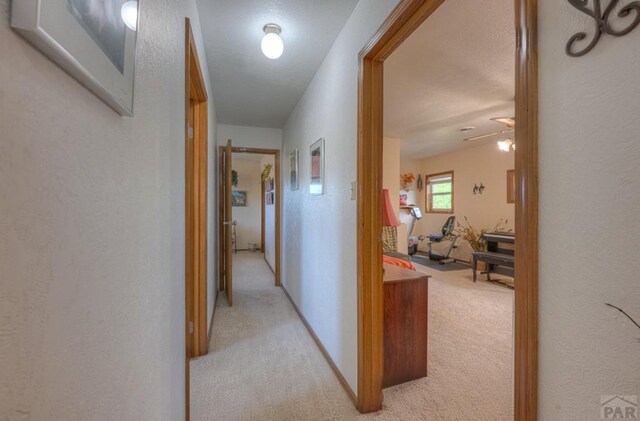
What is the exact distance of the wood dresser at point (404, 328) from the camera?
1853 mm

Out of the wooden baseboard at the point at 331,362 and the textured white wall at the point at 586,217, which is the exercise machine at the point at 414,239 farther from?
the textured white wall at the point at 586,217

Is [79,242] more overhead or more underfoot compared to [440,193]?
more underfoot

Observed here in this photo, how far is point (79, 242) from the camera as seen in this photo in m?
0.47

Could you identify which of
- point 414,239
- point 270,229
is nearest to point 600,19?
point 270,229

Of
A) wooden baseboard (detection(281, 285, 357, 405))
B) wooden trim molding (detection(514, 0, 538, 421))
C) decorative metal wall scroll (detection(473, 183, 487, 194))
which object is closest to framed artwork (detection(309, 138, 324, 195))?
wooden baseboard (detection(281, 285, 357, 405))

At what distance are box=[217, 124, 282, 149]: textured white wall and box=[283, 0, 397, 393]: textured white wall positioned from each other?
4.20ft

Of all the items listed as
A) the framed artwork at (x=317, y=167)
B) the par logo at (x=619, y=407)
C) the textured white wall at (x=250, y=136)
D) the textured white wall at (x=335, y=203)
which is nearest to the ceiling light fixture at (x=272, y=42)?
the textured white wall at (x=335, y=203)

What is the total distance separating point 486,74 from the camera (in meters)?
2.61

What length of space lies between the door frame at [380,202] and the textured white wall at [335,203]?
11 centimetres

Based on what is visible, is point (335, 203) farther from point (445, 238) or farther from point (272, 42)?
point (445, 238)

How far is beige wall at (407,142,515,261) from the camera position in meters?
5.30

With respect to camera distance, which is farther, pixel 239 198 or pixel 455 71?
pixel 239 198

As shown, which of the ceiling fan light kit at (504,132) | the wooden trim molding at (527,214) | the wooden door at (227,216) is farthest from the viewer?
the ceiling fan light kit at (504,132)

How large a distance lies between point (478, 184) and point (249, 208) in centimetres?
553
